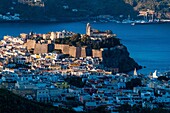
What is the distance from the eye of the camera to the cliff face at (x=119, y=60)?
4388 cm

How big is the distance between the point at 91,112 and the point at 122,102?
3.84 metres

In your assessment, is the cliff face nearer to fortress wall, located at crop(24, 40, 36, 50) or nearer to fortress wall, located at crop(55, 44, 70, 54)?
fortress wall, located at crop(55, 44, 70, 54)

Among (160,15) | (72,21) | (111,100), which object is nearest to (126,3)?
(160,15)

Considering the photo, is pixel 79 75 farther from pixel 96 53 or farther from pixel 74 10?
pixel 74 10

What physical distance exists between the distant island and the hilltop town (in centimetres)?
4140

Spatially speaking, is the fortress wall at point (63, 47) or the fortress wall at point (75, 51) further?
the fortress wall at point (63, 47)

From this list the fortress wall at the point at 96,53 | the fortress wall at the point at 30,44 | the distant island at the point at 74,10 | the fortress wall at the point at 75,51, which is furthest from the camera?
the distant island at the point at 74,10

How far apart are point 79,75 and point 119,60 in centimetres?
890

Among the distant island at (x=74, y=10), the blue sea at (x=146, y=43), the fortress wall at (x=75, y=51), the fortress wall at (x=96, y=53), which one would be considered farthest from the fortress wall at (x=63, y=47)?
the distant island at (x=74, y=10)

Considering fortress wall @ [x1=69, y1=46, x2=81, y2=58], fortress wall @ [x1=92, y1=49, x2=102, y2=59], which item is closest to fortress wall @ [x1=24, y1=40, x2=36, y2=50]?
fortress wall @ [x1=69, y1=46, x2=81, y2=58]

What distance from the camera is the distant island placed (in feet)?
305

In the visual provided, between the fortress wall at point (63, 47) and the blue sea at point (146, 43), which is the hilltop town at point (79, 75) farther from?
the blue sea at point (146, 43)

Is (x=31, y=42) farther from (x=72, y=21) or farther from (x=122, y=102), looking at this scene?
(x=72, y=21)

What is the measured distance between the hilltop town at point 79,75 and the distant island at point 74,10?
4140cm
